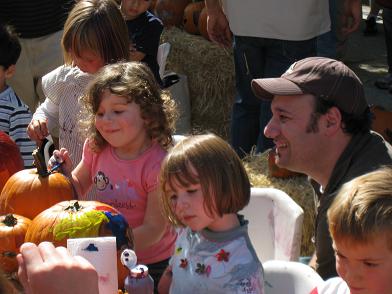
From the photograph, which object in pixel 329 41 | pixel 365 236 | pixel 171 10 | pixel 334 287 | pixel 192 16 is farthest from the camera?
pixel 171 10

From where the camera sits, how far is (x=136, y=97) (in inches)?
109

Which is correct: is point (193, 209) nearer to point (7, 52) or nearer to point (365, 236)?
point (365, 236)

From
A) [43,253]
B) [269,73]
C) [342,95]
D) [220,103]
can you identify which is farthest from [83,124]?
[220,103]

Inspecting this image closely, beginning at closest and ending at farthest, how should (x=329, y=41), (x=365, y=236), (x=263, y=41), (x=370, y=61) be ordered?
(x=365, y=236) < (x=263, y=41) < (x=329, y=41) < (x=370, y=61)

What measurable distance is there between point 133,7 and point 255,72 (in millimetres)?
884

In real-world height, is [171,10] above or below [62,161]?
below

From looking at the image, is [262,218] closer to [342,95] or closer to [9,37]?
[342,95]

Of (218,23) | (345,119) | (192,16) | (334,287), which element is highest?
(345,119)

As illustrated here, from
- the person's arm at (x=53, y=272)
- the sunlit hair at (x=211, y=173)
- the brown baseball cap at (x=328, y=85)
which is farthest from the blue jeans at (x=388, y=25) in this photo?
the person's arm at (x=53, y=272)

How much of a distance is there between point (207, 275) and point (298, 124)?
2.64 ft

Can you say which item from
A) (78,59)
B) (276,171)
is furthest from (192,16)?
(78,59)

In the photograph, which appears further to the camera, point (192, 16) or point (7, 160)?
point (192, 16)

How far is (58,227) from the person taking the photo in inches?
90.0

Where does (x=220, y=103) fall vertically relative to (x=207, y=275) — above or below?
below
